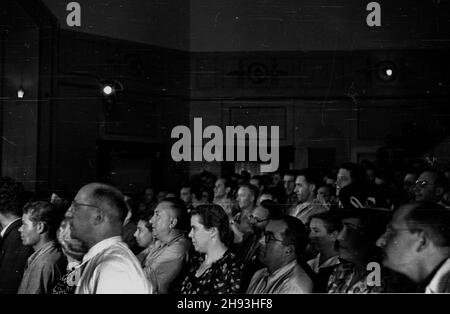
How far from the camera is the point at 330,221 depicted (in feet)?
7.79

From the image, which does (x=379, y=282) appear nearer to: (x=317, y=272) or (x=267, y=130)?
(x=317, y=272)

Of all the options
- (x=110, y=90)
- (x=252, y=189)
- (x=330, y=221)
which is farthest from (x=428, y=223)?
(x=110, y=90)

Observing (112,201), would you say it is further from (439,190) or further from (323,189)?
(439,190)

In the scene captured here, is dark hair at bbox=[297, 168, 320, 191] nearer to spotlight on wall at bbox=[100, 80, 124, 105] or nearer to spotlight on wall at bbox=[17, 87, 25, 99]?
spotlight on wall at bbox=[100, 80, 124, 105]

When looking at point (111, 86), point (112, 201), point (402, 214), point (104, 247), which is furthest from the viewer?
point (111, 86)

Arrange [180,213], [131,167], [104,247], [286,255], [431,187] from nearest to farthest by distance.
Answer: [104,247], [286,255], [180,213], [431,187], [131,167]

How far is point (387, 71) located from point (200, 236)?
1.21m

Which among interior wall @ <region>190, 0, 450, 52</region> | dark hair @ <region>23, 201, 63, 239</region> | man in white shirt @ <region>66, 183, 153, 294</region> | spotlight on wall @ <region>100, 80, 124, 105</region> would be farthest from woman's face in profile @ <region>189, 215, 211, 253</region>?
interior wall @ <region>190, 0, 450, 52</region>

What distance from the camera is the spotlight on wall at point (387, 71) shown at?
2805mm

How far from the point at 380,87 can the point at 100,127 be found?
4.15 ft

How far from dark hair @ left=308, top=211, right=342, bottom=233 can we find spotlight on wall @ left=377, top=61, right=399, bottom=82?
0.75m

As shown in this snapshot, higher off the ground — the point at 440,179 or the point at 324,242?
the point at 440,179

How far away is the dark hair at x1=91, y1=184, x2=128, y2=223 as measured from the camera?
1947 millimetres

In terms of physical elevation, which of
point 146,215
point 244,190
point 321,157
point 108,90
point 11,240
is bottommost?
point 11,240
